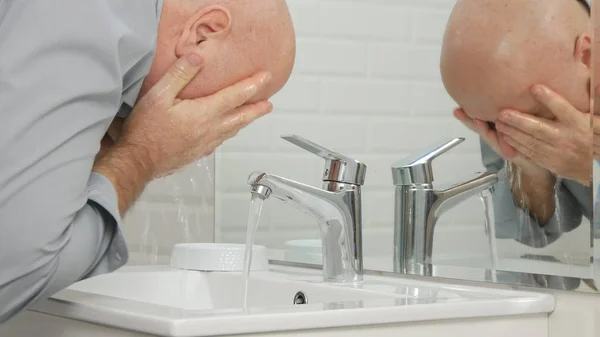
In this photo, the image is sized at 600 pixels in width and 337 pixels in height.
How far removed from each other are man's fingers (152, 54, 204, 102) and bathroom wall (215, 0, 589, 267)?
35 centimetres

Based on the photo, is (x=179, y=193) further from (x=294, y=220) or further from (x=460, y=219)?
(x=460, y=219)

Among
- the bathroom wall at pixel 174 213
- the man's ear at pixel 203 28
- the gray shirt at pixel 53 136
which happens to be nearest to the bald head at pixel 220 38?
the man's ear at pixel 203 28

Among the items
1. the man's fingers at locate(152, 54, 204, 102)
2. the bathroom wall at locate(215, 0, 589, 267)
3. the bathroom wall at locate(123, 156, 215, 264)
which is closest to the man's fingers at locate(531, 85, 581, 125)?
the bathroom wall at locate(215, 0, 589, 267)

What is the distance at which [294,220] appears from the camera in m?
1.68

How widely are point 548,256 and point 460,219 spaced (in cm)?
17

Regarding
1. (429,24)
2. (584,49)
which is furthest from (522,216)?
(429,24)

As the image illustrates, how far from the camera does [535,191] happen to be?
3.83ft

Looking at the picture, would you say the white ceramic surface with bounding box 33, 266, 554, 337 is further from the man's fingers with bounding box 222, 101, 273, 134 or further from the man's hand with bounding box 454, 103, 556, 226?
the man's fingers with bounding box 222, 101, 273, 134

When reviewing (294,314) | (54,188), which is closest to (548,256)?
(294,314)

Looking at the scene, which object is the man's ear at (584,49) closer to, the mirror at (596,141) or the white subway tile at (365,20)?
the mirror at (596,141)

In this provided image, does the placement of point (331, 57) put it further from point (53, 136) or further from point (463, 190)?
point (53, 136)

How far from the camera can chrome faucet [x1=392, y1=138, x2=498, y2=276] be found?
4.29ft

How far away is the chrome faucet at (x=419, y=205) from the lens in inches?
51.5

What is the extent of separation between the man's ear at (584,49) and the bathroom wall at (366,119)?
20 cm
